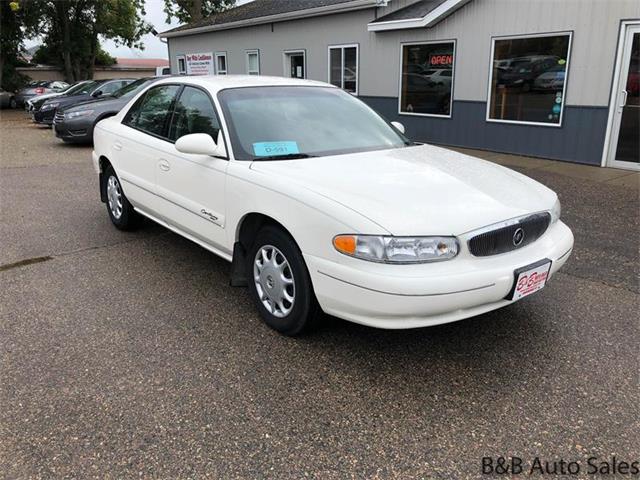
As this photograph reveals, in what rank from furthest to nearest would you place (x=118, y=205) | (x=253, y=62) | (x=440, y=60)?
(x=253, y=62)
(x=440, y=60)
(x=118, y=205)

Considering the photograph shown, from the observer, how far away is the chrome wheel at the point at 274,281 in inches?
132

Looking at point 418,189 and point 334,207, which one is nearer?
point 334,207

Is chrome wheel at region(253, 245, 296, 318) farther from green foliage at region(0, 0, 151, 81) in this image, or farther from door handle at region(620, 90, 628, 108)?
green foliage at region(0, 0, 151, 81)

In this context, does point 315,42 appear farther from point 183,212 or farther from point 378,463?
point 378,463

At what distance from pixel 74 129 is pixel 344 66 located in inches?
257

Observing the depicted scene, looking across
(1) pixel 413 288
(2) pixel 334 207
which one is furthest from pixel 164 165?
(1) pixel 413 288

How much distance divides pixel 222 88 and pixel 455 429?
9.43 feet

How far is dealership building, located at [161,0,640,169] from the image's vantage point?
8.70 metres

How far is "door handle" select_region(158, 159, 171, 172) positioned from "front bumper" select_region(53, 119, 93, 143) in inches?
347

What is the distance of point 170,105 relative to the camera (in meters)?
4.61

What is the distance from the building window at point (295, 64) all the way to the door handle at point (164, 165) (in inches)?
434

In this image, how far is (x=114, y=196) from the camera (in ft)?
18.4

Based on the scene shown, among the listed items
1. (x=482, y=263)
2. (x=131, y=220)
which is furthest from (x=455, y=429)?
(x=131, y=220)

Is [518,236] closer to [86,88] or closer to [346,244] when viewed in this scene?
[346,244]
